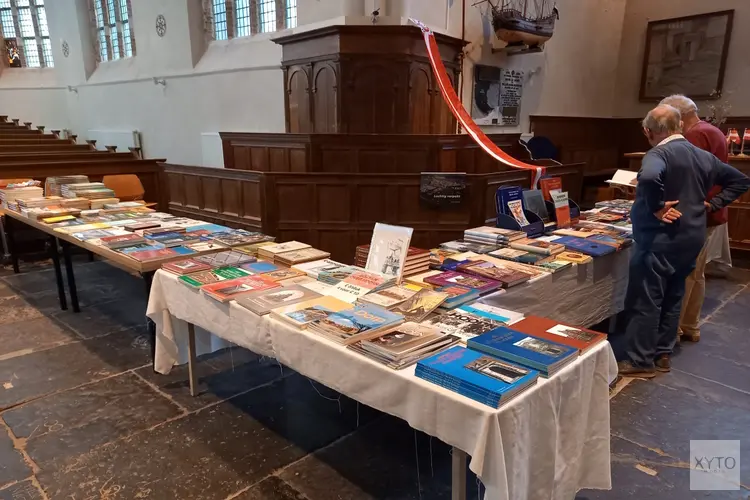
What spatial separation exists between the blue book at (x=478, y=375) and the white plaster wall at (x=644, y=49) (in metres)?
9.20

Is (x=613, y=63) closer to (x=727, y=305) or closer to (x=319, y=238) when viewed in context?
(x=727, y=305)

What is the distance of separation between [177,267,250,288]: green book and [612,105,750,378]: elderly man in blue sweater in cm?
232

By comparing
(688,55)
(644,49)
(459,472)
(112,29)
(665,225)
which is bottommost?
(459,472)

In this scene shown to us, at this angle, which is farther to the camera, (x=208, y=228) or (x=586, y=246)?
(x=208, y=228)

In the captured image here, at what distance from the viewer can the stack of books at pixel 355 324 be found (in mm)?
1862

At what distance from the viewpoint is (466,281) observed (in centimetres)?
252

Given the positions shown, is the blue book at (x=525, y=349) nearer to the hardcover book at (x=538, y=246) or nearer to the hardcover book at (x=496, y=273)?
the hardcover book at (x=496, y=273)

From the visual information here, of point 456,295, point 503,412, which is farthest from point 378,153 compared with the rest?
point 503,412

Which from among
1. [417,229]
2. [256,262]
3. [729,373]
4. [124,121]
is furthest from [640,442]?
[124,121]

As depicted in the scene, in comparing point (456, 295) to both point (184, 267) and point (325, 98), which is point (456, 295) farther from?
point (325, 98)

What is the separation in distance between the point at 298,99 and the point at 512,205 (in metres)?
4.94

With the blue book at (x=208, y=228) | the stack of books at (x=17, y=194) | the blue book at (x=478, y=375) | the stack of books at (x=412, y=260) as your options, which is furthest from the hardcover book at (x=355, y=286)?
the stack of books at (x=17, y=194)

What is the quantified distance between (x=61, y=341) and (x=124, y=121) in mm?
9113

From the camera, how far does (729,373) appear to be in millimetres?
3375
